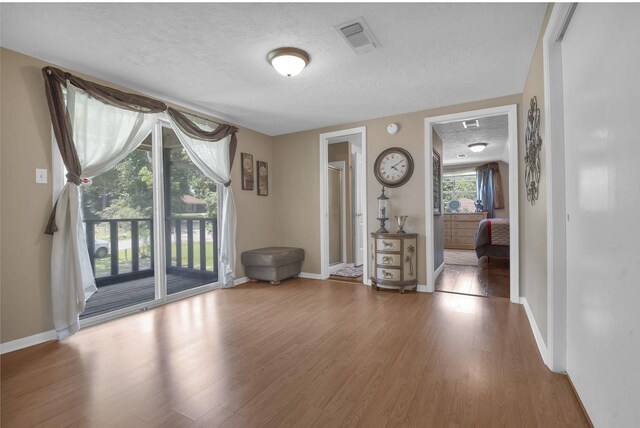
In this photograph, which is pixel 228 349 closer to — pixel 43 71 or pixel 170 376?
pixel 170 376

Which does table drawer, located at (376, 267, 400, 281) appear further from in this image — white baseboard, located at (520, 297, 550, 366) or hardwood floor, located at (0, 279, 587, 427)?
white baseboard, located at (520, 297, 550, 366)

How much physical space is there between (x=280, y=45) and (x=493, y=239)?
4.66 m

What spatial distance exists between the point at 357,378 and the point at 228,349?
3.27 ft

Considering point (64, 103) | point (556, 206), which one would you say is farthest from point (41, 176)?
point (556, 206)

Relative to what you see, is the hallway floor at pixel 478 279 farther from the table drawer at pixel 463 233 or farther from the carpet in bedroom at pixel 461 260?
the table drawer at pixel 463 233

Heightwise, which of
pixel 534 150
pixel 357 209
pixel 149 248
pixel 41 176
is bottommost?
pixel 149 248

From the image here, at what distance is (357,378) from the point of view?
1.78 metres

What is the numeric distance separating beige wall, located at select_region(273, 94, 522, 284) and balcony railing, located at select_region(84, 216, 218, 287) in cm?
129

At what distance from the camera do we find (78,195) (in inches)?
101

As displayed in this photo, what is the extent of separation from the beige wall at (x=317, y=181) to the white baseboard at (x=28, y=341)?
3.03 metres

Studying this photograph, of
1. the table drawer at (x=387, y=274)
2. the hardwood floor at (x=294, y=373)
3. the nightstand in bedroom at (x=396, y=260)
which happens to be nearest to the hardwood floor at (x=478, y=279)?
the nightstand in bedroom at (x=396, y=260)

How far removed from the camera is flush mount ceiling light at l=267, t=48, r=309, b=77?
2301 mm

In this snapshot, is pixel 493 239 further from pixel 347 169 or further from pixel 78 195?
pixel 78 195

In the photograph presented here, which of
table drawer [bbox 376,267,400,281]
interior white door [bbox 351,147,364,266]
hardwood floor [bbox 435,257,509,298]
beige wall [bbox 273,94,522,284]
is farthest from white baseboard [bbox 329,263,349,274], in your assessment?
hardwood floor [bbox 435,257,509,298]
